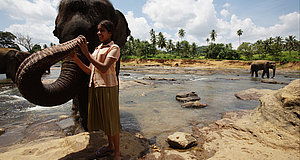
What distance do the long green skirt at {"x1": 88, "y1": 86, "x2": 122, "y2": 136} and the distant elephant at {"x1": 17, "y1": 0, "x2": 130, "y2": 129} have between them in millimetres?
571

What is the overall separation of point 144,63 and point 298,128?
55.9m

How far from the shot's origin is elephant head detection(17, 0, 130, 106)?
69.5 inches

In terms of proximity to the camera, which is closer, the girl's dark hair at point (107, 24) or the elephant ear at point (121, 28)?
the girl's dark hair at point (107, 24)

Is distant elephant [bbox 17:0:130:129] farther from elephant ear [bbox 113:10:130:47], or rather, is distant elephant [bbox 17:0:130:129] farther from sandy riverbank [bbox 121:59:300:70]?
sandy riverbank [bbox 121:59:300:70]

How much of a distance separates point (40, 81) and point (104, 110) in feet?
2.86

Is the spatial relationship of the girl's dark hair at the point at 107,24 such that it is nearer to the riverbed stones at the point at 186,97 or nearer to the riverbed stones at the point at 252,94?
the riverbed stones at the point at 186,97

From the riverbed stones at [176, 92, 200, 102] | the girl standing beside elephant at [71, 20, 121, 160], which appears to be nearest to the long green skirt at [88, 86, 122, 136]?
the girl standing beside elephant at [71, 20, 121, 160]

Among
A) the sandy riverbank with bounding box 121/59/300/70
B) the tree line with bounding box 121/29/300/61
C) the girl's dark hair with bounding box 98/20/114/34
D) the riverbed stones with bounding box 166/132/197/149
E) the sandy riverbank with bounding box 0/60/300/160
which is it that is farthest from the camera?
the tree line with bounding box 121/29/300/61

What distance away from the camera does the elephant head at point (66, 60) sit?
1.77 meters

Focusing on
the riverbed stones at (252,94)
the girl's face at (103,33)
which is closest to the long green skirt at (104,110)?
the girl's face at (103,33)

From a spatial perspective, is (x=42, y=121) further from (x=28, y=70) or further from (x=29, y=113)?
(x=28, y=70)

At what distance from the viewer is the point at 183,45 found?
75062 mm

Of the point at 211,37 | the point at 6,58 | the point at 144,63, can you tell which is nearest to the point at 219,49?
the point at 211,37

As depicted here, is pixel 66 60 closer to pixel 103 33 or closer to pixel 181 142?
pixel 103 33
